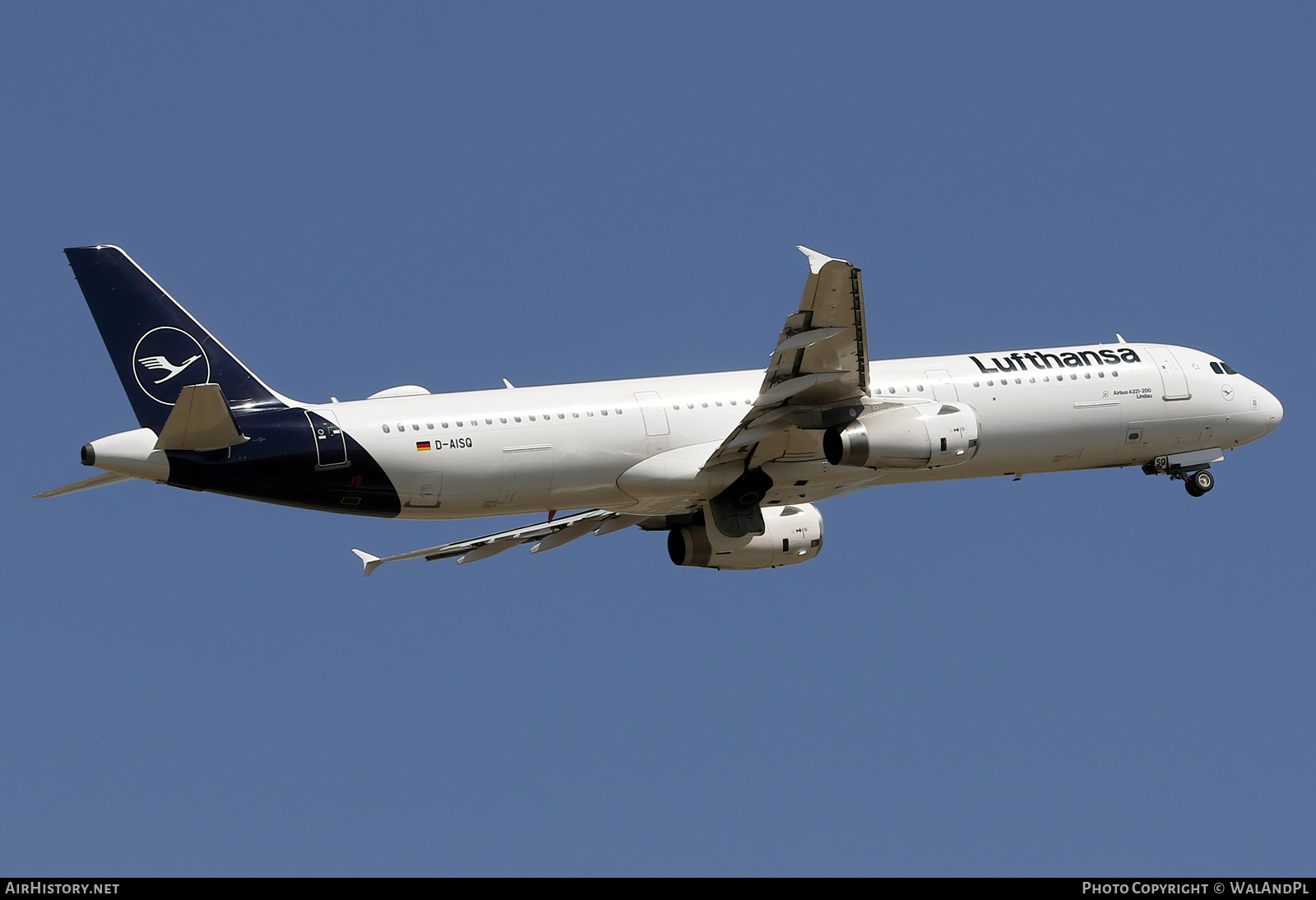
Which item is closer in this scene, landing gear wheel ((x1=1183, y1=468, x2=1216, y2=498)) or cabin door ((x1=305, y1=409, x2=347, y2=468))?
cabin door ((x1=305, y1=409, x2=347, y2=468))

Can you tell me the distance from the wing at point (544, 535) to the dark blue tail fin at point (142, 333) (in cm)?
901

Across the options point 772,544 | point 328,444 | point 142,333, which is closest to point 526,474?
point 328,444

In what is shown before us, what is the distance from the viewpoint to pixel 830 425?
35.8m

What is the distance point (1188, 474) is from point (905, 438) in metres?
11.1

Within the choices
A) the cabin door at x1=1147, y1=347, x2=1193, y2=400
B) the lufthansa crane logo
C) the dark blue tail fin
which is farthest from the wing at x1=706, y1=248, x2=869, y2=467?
the lufthansa crane logo

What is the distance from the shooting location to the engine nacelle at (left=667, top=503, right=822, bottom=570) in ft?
134

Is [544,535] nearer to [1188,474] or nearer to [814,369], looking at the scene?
[814,369]

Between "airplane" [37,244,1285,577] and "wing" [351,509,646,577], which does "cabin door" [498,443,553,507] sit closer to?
"airplane" [37,244,1285,577]

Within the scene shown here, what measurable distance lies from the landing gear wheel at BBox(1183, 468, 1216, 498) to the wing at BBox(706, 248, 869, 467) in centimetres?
1155

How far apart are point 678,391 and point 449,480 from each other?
5668mm

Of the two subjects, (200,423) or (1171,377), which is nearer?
(200,423)

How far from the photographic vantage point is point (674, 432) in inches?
1462
